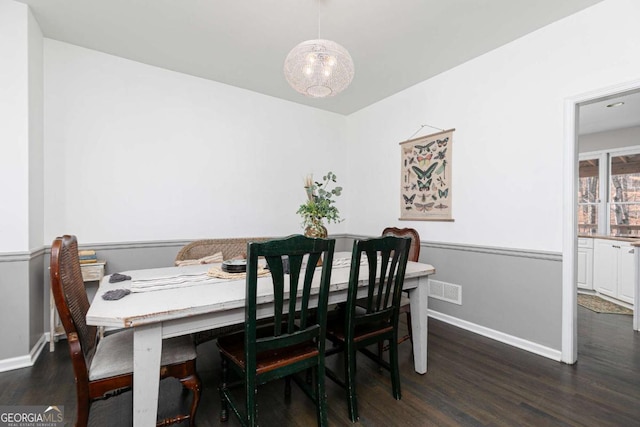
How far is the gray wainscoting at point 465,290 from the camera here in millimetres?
2324

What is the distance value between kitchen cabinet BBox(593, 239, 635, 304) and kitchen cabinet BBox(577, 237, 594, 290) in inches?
2.3

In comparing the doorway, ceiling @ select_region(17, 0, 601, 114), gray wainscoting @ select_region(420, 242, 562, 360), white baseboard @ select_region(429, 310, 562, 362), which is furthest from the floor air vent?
ceiling @ select_region(17, 0, 601, 114)

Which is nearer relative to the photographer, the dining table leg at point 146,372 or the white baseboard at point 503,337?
the dining table leg at point 146,372

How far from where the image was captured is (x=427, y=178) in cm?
353

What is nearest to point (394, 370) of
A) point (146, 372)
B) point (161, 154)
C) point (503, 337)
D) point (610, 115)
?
point (146, 372)

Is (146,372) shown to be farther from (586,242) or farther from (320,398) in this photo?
(586,242)

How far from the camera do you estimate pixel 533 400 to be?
1927 millimetres

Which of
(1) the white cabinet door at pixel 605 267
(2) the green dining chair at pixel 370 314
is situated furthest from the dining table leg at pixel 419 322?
(1) the white cabinet door at pixel 605 267

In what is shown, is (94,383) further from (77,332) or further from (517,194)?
(517,194)

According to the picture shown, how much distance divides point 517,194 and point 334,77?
6.37ft

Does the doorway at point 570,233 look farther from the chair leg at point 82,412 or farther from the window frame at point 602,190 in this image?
the window frame at point 602,190

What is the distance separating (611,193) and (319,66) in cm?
543

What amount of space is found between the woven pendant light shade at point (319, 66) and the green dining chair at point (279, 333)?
123 centimetres

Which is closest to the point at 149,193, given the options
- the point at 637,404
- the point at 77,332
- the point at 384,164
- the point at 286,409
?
the point at 77,332
